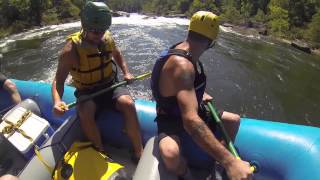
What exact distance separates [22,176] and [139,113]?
1198mm

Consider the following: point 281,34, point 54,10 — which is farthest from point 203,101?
point 54,10

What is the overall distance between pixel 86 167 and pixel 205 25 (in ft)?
4.26

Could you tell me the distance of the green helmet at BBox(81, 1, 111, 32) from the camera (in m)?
2.71

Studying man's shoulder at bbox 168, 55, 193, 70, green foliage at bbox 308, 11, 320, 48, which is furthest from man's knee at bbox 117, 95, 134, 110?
green foliage at bbox 308, 11, 320, 48

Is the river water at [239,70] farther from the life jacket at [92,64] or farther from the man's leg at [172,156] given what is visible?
the man's leg at [172,156]

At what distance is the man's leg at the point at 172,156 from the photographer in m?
2.21

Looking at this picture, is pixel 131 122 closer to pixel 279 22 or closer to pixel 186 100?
pixel 186 100

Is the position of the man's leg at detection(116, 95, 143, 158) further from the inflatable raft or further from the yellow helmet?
the yellow helmet

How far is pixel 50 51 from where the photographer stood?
1269 centimetres

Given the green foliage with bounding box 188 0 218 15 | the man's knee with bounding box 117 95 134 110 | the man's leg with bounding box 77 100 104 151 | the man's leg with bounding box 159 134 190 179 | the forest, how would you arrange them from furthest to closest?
the green foliage with bounding box 188 0 218 15 → the forest → the man's knee with bounding box 117 95 134 110 → the man's leg with bounding box 77 100 104 151 → the man's leg with bounding box 159 134 190 179

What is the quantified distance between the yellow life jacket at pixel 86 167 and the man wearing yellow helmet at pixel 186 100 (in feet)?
1.46

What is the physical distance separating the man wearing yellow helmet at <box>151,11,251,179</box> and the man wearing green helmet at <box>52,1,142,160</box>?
1.96 feet

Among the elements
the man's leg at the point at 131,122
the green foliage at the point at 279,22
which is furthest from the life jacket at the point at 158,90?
the green foliage at the point at 279,22

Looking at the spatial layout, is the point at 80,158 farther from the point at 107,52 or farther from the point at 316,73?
the point at 316,73
